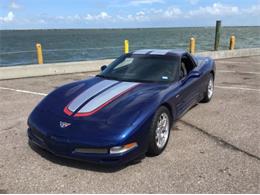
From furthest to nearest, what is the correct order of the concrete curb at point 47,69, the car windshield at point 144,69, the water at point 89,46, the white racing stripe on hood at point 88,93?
the water at point 89,46 < the concrete curb at point 47,69 < the car windshield at point 144,69 < the white racing stripe on hood at point 88,93

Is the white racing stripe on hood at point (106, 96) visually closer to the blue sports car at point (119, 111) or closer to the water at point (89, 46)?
the blue sports car at point (119, 111)

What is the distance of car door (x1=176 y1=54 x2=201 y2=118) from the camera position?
4.71m

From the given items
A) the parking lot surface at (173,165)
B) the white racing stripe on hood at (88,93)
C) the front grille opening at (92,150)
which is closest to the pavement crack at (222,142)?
the parking lot surface at (173,165)

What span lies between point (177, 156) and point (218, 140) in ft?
2.98

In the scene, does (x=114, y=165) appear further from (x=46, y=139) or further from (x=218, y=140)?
(x=218, y=140)

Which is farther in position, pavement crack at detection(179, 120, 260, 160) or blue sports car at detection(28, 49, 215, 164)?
pavement crack at detection(179, 120, 260, 160)

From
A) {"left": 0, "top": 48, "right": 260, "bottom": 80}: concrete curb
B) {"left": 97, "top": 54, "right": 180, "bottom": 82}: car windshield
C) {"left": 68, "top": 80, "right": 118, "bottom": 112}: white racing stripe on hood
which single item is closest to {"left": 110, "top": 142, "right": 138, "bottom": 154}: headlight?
{"left": 68, "top": 80, "right": 118, "bottom": 112}: white racing stripe on hood

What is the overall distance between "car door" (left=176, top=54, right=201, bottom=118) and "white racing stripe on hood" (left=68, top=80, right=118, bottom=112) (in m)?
1.06

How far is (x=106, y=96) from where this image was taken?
4.11 m

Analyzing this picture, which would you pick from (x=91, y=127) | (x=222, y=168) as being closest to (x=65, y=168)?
(x=91, y=127)

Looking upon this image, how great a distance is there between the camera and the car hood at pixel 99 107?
11.6 feet

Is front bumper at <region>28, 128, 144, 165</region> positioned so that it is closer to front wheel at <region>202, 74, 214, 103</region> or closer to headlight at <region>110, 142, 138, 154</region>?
headlight at <region>110, 142, 138, 154</region>

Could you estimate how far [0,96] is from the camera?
744 centimetres

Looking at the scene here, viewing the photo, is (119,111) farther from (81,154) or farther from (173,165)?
(173,165)
